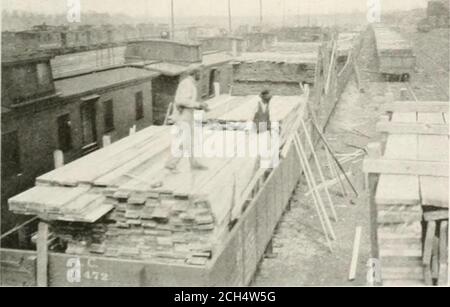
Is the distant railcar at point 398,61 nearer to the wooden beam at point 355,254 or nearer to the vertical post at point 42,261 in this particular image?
the wooden beam at point 355,254

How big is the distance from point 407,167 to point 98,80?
10.7 m

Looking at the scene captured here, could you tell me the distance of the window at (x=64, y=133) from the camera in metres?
11.9

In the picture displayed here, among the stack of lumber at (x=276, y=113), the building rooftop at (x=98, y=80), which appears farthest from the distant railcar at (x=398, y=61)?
the building rooftop at (x=98, y=80)

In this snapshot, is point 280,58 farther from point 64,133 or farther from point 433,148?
point 433,148

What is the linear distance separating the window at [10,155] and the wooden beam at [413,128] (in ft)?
22.4

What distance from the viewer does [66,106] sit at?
12039 mm

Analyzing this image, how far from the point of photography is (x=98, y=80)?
1440 cm

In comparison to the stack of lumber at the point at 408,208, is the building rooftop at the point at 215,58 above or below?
above

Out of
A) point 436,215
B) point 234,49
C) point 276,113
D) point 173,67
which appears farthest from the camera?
point 234,49

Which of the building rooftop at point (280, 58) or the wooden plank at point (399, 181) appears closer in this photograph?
the wooden plank at point (399, 181)

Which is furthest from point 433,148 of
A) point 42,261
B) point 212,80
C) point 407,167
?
point 212,80

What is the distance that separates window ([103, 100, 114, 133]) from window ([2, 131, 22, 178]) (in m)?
3.83

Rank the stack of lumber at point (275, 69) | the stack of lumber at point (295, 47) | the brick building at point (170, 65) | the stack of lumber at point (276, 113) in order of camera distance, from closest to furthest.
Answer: the stack of lumber at point (276, 113), the stack of lumber at point (275, 69), the brick building at point (170, 65), the stack of lumber at point (295, 47)
